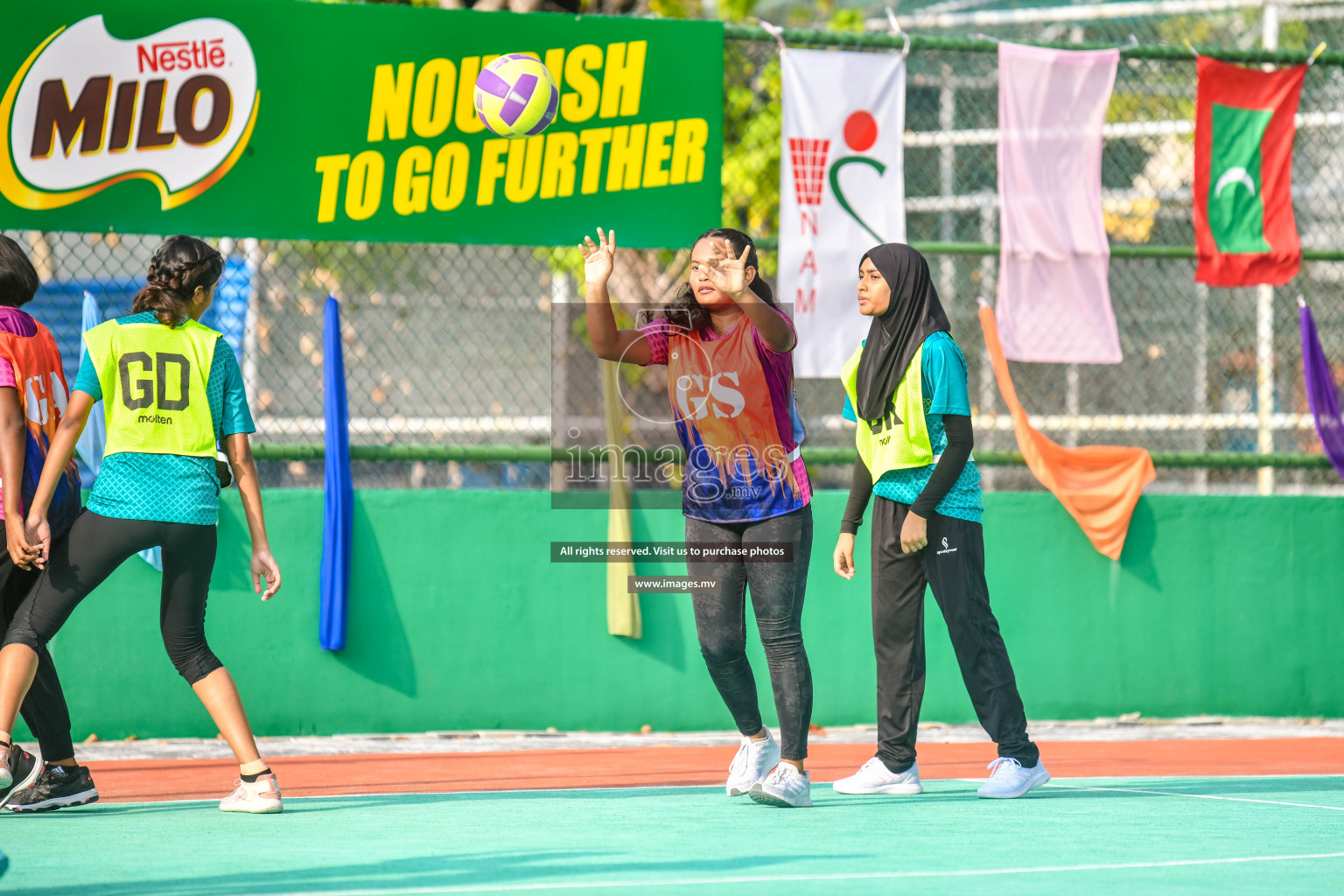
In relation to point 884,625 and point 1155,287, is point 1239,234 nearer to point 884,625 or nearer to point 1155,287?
point 884,625

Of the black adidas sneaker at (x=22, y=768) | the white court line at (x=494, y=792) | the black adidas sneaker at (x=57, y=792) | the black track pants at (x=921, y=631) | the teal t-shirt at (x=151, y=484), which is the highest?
the teal t-shirt at (x=151, y=484)

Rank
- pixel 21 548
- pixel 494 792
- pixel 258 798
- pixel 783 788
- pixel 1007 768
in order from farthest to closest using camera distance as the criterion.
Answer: pixel 494 792, pixel 1007 768, pixel 783 788, pixel 258 798, pixel 21 548

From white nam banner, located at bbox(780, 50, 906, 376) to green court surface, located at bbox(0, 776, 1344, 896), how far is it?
298 centimetres

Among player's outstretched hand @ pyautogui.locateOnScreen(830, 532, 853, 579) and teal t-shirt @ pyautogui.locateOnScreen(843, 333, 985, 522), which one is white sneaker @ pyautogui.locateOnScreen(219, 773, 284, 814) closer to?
player's outstretched hand @ pyautogui.locateOnScreen(830, 532, 853, 579)

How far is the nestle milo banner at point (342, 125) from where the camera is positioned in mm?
7449

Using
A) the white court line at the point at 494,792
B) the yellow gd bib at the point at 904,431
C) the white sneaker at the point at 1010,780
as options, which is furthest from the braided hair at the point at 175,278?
the white sneaker at the point at 1010,780

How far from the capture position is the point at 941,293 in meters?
11.7

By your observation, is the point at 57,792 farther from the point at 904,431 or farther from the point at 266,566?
the point at 904,431

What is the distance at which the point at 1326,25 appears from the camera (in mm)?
11375

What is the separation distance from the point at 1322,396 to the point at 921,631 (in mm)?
Result: 4172

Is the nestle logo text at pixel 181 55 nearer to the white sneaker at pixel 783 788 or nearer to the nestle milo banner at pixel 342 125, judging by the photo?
the nestle milo banner at pixel 342 125

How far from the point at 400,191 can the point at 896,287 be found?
3.10 metres

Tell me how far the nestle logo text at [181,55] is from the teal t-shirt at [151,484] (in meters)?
2.77

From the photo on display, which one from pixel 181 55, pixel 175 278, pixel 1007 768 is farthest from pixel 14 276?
pixel 1007 768
